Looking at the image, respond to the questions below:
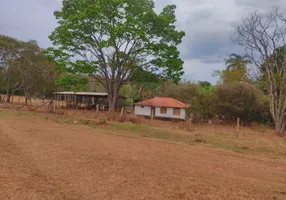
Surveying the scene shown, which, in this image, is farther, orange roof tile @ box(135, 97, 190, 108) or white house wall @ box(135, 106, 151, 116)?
white house wall @ box(135, 106, 151, 116)

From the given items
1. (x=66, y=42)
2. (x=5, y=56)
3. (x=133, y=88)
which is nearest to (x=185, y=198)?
(x=66, y=42)

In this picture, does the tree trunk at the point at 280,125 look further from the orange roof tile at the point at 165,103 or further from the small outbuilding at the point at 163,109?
the orange roof tile at the point at 165,103

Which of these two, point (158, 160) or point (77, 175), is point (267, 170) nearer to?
point (158, 160)

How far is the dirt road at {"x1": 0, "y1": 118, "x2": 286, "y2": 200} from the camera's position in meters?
4.91

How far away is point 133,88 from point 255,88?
24174 millimetres

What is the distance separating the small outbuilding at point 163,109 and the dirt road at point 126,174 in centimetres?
2023

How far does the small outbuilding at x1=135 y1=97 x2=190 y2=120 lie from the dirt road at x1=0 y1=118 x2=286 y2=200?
66.4 feet

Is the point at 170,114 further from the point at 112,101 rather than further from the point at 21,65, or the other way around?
the point at 21,65

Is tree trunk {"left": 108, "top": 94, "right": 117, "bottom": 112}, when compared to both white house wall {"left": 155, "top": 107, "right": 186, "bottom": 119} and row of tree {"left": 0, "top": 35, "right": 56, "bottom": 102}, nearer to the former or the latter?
white house wall {"left": 155, "top": 107, "right": 186, "bottom": 119}

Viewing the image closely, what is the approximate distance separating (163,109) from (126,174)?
2452cm

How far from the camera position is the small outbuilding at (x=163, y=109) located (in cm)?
2945

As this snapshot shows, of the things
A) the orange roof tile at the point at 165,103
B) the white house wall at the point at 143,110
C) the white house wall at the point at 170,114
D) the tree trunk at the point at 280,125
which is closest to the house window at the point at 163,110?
the white house wall at the point at 170,114

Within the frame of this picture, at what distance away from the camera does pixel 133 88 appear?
47594 mm

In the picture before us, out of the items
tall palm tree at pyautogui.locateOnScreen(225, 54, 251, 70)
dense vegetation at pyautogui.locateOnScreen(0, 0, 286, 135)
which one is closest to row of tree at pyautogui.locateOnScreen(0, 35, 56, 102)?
dense vegetation at pyautogui.locateOnScreen(0, 0, 286, 135)
